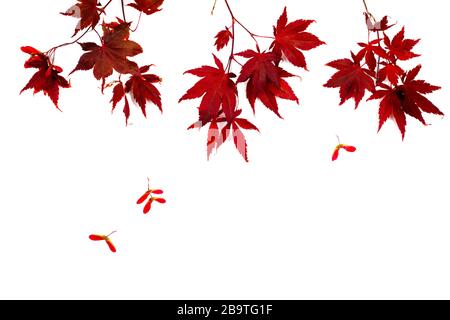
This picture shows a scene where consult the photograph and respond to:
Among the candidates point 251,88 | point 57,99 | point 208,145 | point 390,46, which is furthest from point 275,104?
point 57,99

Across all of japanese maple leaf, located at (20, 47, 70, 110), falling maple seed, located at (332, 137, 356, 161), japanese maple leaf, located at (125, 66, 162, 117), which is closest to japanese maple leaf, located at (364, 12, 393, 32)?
falling maple seed, located at (332, 137, 356, 161)

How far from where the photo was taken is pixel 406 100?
3.42 ft

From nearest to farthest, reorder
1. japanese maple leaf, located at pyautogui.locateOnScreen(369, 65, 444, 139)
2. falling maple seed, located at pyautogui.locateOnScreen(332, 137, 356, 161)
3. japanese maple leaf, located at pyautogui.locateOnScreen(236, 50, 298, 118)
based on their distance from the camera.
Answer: japanese maple leaf, located at pyautogui.locateOnScreen(236, 50, 298, 118), japanese maple leaf, located at pyautogui.locateOnScreen(369, 65, 444, 139), falling maple seed, located at pyautogui.locateOnScreen(332, 137, 356, 161)

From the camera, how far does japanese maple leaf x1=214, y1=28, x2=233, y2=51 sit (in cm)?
106

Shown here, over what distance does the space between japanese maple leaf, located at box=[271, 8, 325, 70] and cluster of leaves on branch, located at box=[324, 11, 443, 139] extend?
3.7 inches

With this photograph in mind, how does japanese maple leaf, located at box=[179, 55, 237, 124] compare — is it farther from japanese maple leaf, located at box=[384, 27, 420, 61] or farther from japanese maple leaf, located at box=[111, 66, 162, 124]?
japanese maple leaf, located at box=[384, 27, 420, 61]

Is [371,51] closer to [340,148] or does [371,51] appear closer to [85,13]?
[340,148]

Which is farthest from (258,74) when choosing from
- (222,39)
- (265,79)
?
(222,39)

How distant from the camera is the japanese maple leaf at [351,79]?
1.01 metres

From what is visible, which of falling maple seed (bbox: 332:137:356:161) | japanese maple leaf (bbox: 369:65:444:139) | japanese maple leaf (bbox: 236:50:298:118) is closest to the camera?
japanese maple leaf (bbox: 236:50:298:118)

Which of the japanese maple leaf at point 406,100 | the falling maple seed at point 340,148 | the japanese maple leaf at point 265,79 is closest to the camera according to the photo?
the japanese maple leaf at point 265,79

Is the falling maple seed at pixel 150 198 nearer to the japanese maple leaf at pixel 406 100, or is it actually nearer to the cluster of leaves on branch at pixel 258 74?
the cluster of leaves on branch at pixel 258 74

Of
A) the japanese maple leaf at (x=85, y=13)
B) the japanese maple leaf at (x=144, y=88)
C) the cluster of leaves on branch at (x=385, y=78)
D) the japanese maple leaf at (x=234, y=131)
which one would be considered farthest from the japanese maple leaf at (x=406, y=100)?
the japanese maple leaf at (x=85, y=13)

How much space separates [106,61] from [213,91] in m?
0.22
